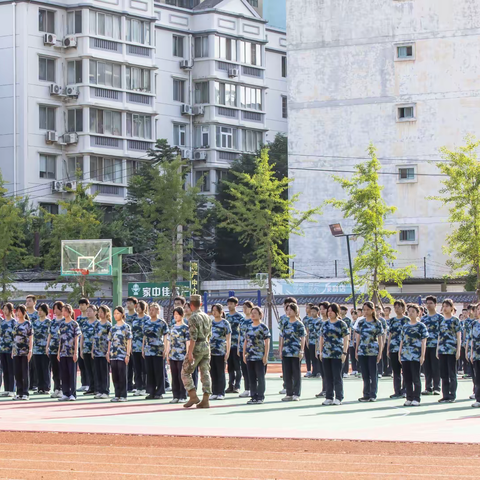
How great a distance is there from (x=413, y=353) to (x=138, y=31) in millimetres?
52235

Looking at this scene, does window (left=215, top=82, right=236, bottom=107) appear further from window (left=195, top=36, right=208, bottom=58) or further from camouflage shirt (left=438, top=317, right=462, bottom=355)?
camouflage shirt (left=438, top=317, right=462, bottom=355)

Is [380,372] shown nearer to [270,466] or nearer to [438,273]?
[270,466]

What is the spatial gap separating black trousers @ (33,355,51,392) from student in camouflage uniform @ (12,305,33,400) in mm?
1142

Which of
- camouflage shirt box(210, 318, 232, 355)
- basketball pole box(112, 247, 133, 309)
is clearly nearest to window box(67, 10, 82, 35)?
basketball pole box(112, 247, 133, 309)

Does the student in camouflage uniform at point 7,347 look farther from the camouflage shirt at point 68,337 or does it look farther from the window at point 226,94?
the window at point 226,94

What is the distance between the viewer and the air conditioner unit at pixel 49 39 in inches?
2547

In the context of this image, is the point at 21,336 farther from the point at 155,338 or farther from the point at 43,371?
the point at 155,338

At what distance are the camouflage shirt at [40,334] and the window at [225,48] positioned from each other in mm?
52547

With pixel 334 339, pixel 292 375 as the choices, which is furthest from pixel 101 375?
pixel 334 339

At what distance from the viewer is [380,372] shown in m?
30.0

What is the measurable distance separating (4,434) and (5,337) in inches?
270

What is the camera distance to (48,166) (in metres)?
66.3

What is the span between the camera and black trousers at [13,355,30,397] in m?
22.2

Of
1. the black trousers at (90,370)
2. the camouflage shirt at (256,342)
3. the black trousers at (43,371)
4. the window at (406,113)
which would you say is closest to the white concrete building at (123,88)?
the window at (406,113)
